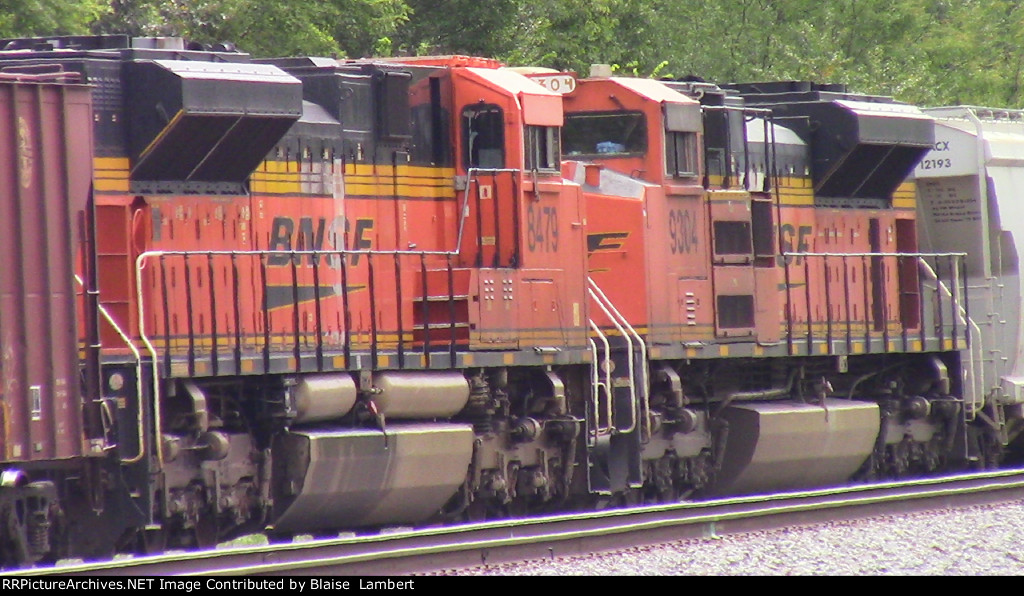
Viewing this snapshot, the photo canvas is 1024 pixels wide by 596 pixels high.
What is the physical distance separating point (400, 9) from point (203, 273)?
37.9 ft

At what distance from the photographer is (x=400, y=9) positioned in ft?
76.5

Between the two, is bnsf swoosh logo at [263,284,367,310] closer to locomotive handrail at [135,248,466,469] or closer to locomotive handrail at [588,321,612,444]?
locomotive handrail at [135,248,466,469]

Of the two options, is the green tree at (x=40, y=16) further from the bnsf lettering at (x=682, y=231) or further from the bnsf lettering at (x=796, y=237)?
the bnsf lettering at (x=796, y=237)

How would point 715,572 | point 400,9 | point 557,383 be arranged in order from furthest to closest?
point 400,9
point 557,383
point 715,572

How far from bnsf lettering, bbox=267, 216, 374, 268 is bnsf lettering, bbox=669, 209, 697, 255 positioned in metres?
3.24

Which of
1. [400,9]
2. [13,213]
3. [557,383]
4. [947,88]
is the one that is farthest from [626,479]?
[947,88]

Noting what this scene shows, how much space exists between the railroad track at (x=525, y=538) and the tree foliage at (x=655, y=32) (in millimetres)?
9372

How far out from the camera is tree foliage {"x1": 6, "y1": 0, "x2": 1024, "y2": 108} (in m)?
22.0

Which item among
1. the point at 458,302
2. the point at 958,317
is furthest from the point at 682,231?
the point at 958,317

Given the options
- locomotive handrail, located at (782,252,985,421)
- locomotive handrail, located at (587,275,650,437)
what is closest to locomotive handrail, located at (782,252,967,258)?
locomotive handrail, located at (782,252,985,421)

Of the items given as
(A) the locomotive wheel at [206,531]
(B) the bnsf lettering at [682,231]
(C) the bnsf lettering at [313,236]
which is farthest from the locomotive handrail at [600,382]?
(A) the locomotive wheel at [206,531]

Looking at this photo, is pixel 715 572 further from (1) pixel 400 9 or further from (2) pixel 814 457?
(1) pixel 400 9

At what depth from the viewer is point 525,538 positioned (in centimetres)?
1083
